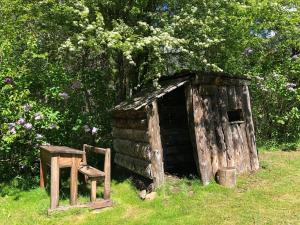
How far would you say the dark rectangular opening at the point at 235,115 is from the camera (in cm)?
1105

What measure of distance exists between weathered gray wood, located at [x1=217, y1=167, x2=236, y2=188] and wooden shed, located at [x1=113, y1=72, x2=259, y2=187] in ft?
1.00

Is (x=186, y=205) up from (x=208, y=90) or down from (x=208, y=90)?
down

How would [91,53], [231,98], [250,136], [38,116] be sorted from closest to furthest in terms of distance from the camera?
[38,116] → [231,98] → [250,136] → [91,53]

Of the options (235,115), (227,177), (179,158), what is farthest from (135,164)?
(235,115)

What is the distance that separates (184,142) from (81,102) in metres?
3.50

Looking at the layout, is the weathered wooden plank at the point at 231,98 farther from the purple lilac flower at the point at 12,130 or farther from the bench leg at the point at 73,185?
the purple lilac flower at the point at 12,130

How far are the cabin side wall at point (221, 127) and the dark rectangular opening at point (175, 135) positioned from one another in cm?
175

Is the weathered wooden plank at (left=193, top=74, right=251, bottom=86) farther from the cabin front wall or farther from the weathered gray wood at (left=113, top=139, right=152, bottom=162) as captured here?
the weathered gray wood at (left=113, top=139, right=152, bottom=162)

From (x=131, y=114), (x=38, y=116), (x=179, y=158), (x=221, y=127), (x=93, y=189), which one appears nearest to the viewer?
(x=93, y=189)

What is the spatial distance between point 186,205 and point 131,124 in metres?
3.11

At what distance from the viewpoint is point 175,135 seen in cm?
1219

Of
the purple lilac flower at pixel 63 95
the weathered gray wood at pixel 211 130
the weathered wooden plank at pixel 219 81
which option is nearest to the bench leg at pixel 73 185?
the purple lilac flower at pixel 63 95

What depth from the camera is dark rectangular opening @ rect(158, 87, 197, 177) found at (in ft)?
39.4

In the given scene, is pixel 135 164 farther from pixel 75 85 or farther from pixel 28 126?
pixel 75 85
